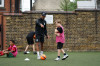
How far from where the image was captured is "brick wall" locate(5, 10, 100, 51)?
20.8 meters

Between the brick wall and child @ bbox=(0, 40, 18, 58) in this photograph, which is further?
the brick wall

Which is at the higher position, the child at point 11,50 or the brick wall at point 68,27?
the brick wall at point 68,27

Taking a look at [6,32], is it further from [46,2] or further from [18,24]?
[46,2]

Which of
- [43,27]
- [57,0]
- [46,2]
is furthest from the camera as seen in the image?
[57,0]

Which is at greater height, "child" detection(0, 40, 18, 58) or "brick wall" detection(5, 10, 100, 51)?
"brick wall" detection(5, 10, 100, 51)

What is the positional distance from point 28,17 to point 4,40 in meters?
2.16

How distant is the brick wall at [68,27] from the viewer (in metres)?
20.8

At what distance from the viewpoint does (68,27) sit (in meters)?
20.9

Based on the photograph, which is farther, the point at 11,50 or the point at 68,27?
the point at 68,27

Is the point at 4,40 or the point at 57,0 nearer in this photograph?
the point at 4,40

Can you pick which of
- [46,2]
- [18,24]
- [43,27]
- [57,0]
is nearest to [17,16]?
[18,24]

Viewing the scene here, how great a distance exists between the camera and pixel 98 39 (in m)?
20.8

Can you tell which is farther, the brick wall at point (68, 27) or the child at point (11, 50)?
the brick wall at point (68, 27)

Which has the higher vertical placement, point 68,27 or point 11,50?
point 68,27
